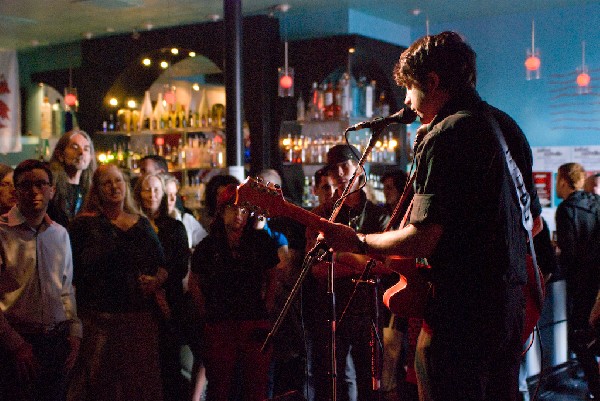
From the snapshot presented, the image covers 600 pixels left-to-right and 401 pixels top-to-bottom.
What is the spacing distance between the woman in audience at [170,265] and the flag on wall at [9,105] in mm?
4935

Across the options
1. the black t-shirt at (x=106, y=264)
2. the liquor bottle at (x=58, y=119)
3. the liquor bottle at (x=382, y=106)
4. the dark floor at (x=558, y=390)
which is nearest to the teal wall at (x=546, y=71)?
the liquor bottle at (x=382, y=106)

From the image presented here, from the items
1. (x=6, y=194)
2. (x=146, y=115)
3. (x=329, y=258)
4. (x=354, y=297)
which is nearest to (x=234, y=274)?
(x=354, y=297)

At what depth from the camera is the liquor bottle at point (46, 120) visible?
1123 cm

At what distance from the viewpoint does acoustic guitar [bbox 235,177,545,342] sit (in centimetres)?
247

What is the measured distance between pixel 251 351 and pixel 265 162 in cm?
413

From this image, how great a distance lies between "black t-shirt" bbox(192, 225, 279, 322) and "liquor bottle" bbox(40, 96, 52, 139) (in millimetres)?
7726

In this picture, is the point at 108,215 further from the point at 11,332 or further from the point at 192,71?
the point at 192,71

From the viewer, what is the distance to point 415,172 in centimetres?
249

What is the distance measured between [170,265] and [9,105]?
568cm

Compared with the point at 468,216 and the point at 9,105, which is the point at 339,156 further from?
the point at 9,105

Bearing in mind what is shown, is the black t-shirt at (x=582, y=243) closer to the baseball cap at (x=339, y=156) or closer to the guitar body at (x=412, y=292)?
the baseball cap at (x=339, y=156)

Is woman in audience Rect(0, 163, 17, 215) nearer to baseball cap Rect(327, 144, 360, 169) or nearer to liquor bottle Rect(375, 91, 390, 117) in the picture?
baseball cap Rect(327, 144, 360, 169)

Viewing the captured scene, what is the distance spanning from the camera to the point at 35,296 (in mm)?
3656

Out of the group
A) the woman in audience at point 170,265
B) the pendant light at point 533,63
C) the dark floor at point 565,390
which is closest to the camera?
the woman in audience at point 170,265
